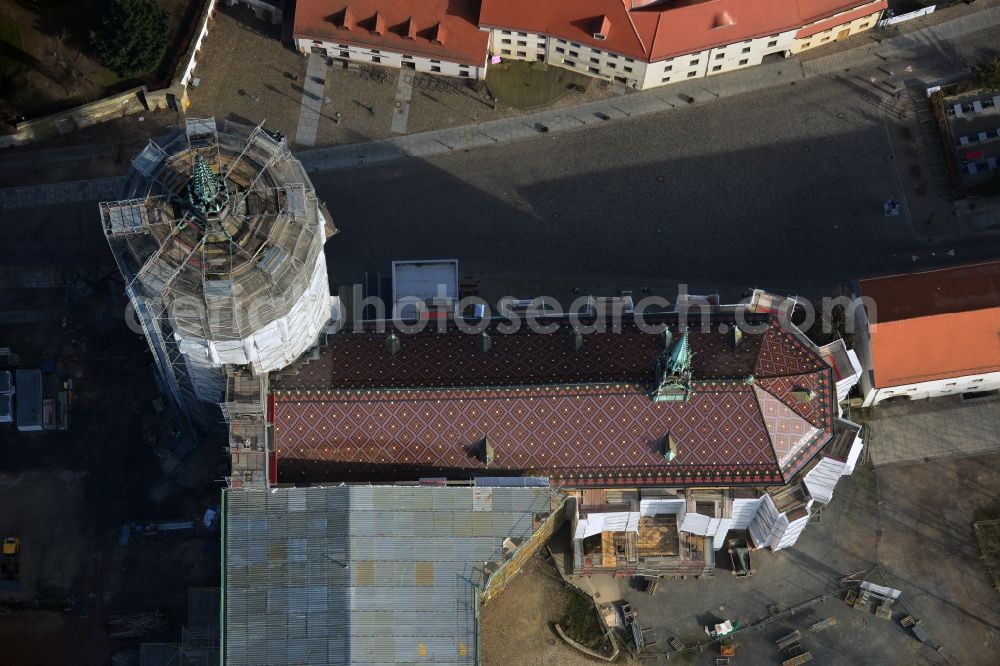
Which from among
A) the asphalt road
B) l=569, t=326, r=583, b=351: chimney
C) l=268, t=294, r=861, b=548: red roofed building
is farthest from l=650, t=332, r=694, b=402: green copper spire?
the asphalt road

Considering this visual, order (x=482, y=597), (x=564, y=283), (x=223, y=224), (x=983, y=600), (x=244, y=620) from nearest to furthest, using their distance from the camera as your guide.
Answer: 1. (x=223, y=224)
2. (x=244, y=620)
3. (x=482, y=597)
4. (x=983, y=600)
5. (x=564, y=283)

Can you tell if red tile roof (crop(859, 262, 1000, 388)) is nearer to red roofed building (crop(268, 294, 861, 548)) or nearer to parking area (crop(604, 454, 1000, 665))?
parking area (crop(604, 454, 1000, 665))

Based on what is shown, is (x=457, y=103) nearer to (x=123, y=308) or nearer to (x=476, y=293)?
(x=476, y=293)

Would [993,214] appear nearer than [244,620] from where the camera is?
No

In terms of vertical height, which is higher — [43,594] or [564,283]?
[564,283]

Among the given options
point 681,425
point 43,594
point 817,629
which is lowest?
point 817,629

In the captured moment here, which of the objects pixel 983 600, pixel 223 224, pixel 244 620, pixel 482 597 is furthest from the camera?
pixel 983 600

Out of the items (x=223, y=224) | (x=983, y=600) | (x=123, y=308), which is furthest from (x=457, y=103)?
(x=983, y=600)

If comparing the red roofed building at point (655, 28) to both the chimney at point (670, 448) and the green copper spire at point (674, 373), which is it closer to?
the green copper spire at point (674, 373)
